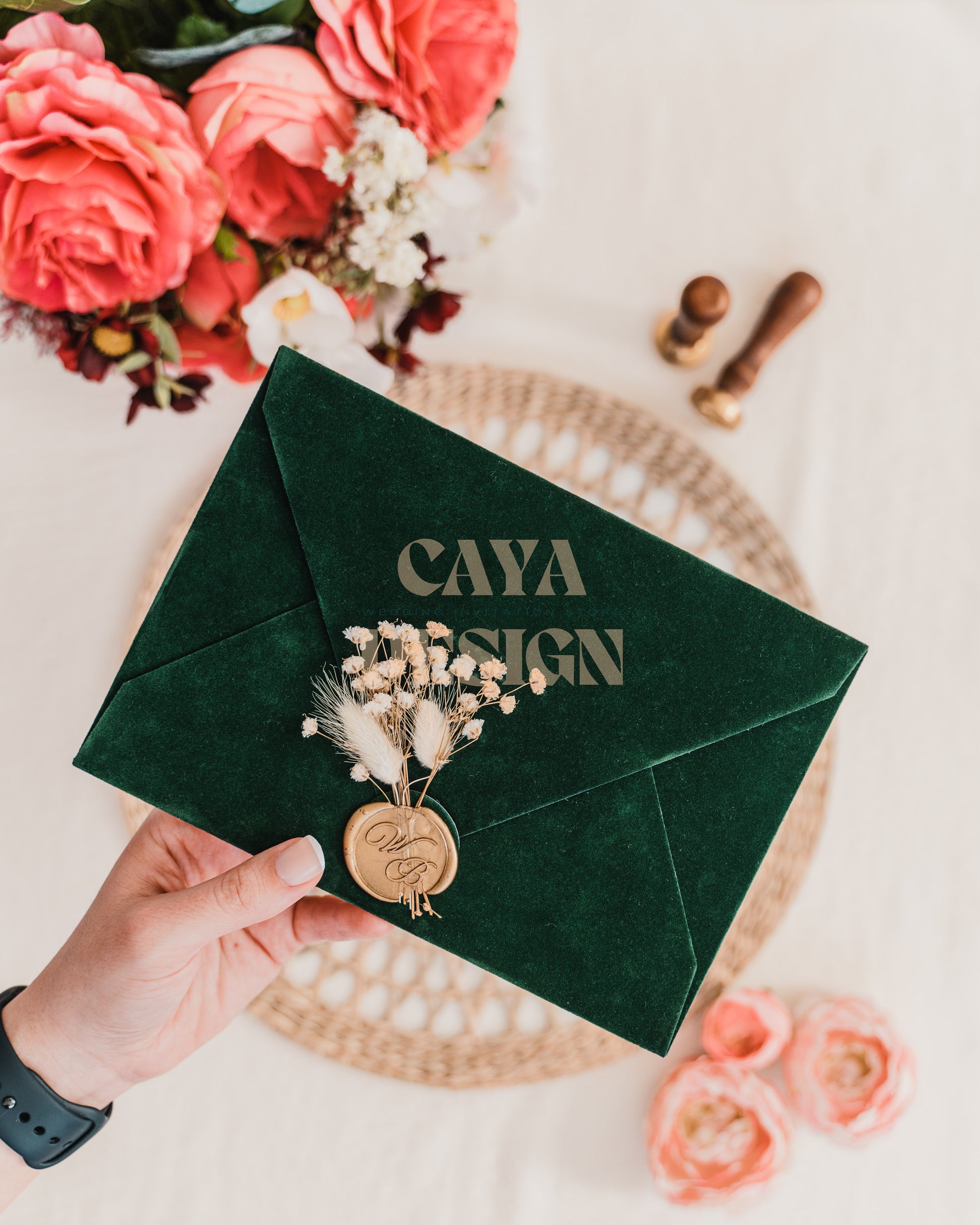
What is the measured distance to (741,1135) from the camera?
Answer: 92cm

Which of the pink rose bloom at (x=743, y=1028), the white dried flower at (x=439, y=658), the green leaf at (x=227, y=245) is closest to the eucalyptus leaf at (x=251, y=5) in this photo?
the green leaf at (x=227, y=245)

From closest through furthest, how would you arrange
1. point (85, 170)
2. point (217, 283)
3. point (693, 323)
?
point (85, 170)
point (217, 283)
point (693, 323)

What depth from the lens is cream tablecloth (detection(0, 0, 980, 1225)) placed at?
Result: 38.1 inches

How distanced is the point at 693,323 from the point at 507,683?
480 mm

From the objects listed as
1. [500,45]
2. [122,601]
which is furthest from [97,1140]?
[500,45]

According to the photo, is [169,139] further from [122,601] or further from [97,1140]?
[97,1140]

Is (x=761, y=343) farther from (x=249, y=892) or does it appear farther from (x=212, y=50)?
(x=249, y=892)

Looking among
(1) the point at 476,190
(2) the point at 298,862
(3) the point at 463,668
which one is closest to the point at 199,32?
(1) the point at 476,190

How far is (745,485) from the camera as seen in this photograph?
103 centimetres

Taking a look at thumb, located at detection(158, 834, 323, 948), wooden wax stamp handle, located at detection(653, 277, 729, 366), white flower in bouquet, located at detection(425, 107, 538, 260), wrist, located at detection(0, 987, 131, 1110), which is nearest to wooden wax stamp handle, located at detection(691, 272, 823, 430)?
wooden wax stamp handle, located at detection(653, 277, 729, 366)

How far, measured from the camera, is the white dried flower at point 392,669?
61cm

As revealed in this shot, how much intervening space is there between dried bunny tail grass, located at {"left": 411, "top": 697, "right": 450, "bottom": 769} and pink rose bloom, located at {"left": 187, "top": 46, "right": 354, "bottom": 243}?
0.40m

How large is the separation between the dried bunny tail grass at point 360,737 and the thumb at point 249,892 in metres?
0.07

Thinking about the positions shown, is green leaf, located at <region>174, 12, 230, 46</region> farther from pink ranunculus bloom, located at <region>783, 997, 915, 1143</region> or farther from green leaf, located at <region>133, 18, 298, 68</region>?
pink ranunculus bloom, located at <region>783, 997, 915, 1143</region>
